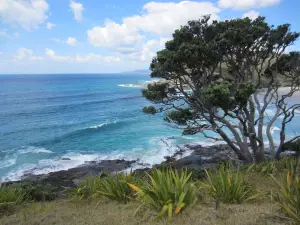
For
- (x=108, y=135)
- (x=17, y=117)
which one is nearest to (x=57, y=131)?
(x=108, y=135)

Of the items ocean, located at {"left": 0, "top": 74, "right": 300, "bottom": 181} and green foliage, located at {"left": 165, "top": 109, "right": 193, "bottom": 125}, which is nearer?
green foliage, located at {"left": 165, "top": 109, "right": 193, "bottom": 125}

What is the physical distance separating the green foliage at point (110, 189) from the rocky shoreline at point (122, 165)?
9.69 m

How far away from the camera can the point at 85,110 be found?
4416 centimetres

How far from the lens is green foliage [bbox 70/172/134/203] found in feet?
19.3

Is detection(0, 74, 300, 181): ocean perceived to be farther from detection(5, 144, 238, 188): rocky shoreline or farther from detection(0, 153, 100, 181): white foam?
detection(5, 144, 238, 188): rocky shoreline

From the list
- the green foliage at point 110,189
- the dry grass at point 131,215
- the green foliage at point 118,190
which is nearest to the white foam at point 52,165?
the green foliage at point 110,189

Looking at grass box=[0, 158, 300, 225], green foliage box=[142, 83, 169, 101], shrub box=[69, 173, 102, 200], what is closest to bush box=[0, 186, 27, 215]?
grass box=[0, 158, 300, 225]

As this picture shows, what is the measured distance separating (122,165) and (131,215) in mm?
15314

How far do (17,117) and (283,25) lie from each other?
3611 centimetres

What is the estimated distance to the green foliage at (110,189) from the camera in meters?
5.89

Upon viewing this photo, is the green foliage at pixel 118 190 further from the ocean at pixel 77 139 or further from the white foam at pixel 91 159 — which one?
the white foam at pixel 91 159

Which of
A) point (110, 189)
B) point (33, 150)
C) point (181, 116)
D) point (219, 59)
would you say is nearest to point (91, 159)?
point (33, 150)

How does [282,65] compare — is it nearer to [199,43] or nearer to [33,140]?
[199,43]

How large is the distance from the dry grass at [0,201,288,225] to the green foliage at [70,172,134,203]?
0.21 meters
